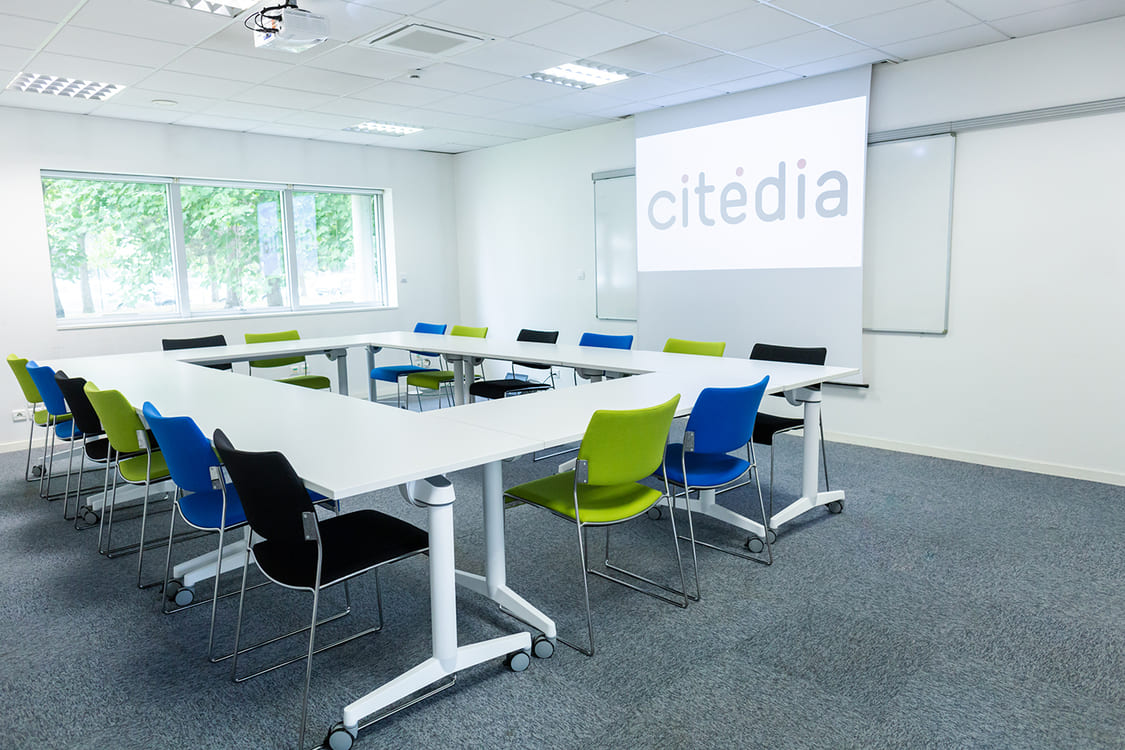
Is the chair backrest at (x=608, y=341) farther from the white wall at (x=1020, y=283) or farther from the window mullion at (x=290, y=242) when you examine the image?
the window mullion at (x=290, y=242)

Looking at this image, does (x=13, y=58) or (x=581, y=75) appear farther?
(x=581, y=75)

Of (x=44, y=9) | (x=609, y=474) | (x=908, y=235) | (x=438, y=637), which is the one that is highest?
(x=44, y=9)

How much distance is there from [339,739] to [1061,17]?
5030 mm

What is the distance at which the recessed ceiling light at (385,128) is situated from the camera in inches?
271

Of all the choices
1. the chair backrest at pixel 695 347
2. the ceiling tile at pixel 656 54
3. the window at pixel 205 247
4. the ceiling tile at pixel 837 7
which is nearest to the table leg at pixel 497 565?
the chair backrest at pixel 695 347

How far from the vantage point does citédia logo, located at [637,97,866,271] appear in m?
5.28

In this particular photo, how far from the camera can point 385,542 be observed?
2.33 meters

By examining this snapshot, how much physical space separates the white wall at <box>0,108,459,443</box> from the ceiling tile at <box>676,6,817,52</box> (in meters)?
4.61

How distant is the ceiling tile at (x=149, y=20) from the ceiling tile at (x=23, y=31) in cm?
21

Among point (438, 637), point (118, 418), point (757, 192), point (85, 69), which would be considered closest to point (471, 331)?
point (757, 192)

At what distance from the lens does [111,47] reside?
14.1 ft

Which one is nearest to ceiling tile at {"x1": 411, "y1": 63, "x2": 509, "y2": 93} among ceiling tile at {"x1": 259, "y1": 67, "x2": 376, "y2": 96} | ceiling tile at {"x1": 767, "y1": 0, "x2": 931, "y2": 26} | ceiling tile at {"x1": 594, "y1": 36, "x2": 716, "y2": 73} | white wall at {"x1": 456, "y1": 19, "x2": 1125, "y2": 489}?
ceiling tile at {"x1": 259, "y1": 67, "x2": 376, "y2": 96}

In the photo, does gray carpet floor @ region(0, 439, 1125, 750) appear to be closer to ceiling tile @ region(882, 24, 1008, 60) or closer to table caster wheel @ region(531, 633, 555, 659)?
table caster wheel @ region(531, 633, 555, 659)

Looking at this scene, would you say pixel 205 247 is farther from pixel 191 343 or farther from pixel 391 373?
pixel 391 373
